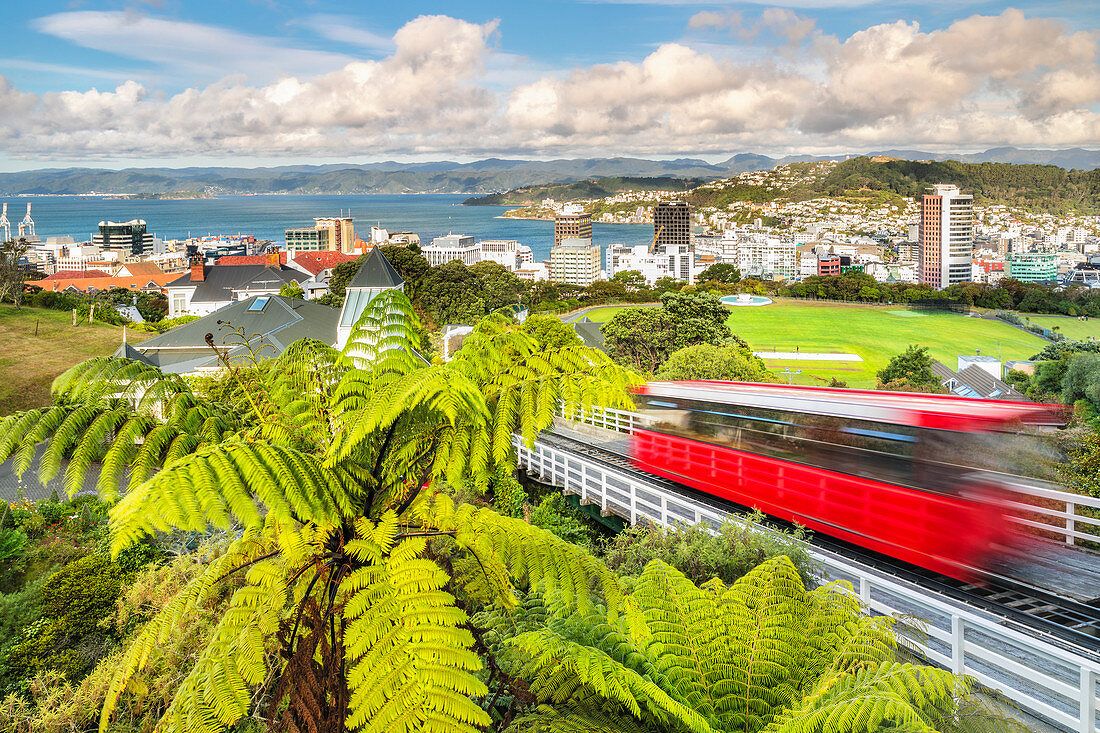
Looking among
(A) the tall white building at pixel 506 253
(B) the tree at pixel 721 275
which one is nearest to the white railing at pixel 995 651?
(B) the tree at pixel 721 275

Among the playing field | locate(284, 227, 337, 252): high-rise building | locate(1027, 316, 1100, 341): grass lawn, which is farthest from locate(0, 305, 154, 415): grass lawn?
locate(284, 227, 337, 252): high-rise building

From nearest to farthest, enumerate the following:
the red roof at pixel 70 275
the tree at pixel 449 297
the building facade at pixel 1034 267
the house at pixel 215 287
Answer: the tree at pixel 449 297
the house at pixel 215 287
the red roof at pixel 70 275
the building facade at pixel 1034 267

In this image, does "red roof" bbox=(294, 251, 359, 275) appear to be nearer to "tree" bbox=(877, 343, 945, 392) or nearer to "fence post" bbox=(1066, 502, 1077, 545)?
"tree" bbox=(877, 343, 945, 392)

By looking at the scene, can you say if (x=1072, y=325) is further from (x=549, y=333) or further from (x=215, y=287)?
(x=549, y=333)

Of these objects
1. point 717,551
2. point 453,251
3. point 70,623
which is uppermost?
point 453,251

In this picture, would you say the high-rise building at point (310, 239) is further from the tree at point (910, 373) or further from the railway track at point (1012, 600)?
the railway track at point (1012, 600)

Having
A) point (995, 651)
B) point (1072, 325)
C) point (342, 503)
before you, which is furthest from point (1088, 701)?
point (1072, 325)
